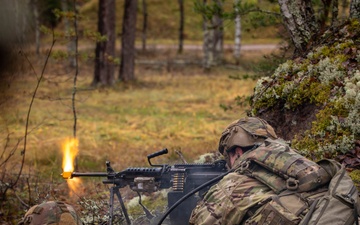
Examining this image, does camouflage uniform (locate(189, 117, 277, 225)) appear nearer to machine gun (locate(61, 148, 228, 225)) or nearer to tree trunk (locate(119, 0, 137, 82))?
machine gun (locate(61, 148, 228, 225))

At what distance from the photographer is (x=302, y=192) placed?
11.6ft

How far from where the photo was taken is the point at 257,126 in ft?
14.4

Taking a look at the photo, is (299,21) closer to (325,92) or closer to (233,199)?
(325,92)

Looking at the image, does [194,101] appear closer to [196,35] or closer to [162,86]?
[162,86]

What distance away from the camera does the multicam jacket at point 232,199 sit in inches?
144

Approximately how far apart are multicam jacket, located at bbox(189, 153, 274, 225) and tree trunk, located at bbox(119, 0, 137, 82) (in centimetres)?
2001

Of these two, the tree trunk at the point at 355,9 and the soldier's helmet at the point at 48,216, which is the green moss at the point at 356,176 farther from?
the soldier's helmet at the point at 48,216

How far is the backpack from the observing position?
3336 mm

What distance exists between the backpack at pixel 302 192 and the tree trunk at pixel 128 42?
2020cm

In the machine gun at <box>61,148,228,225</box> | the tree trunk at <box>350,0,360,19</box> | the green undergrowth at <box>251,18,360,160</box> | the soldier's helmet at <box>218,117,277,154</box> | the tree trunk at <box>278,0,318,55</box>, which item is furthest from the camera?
the tree trunk at <box>278,0,318,55</box>

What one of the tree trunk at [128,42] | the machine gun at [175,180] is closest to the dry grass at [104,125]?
the tree trunk at [128,42]

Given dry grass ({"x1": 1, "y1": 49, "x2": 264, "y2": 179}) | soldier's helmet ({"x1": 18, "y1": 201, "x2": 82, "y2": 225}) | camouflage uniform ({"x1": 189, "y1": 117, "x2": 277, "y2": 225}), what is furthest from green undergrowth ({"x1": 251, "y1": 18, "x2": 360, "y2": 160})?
soldier's helmet ({"x1": 18, "y1": 201, "x2": 82, "y2": 225})

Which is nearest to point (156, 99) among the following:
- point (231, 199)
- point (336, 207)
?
point (231, 199)

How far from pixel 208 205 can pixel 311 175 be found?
76cm
